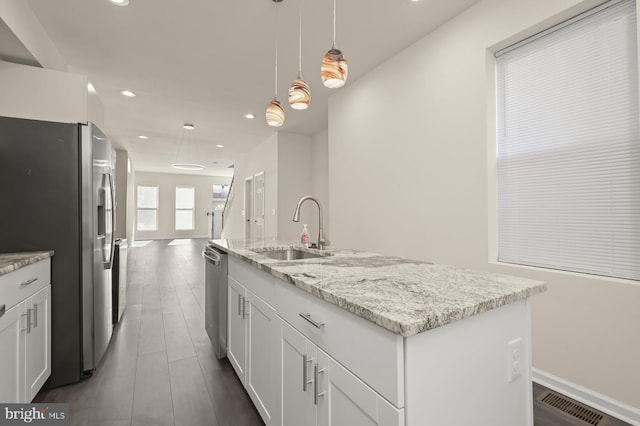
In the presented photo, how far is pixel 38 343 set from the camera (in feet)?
5.89

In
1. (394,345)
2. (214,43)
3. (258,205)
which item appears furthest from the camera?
(258,205)

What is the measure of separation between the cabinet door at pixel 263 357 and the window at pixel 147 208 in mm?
12357

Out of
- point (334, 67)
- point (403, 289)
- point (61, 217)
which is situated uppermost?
point (334, 67)

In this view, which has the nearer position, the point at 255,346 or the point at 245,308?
the point at 255,346

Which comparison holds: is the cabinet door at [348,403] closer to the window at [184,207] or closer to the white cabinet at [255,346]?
the white cabinet at [255,346]

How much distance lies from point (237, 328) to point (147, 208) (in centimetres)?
1221

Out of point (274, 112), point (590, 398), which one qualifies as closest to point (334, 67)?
point (274, 112)

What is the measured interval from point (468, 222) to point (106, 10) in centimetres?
358

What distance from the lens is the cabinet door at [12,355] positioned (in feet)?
4.65

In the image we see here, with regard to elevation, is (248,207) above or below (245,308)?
above

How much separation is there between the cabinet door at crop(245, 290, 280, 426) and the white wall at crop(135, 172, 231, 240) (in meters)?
12.3

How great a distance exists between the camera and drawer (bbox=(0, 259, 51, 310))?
1.46m

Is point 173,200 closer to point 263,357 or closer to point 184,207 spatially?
point 184,207

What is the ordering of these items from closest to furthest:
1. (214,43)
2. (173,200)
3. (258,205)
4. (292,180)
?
(214,43), (292,180), (258,205), (173,200)
